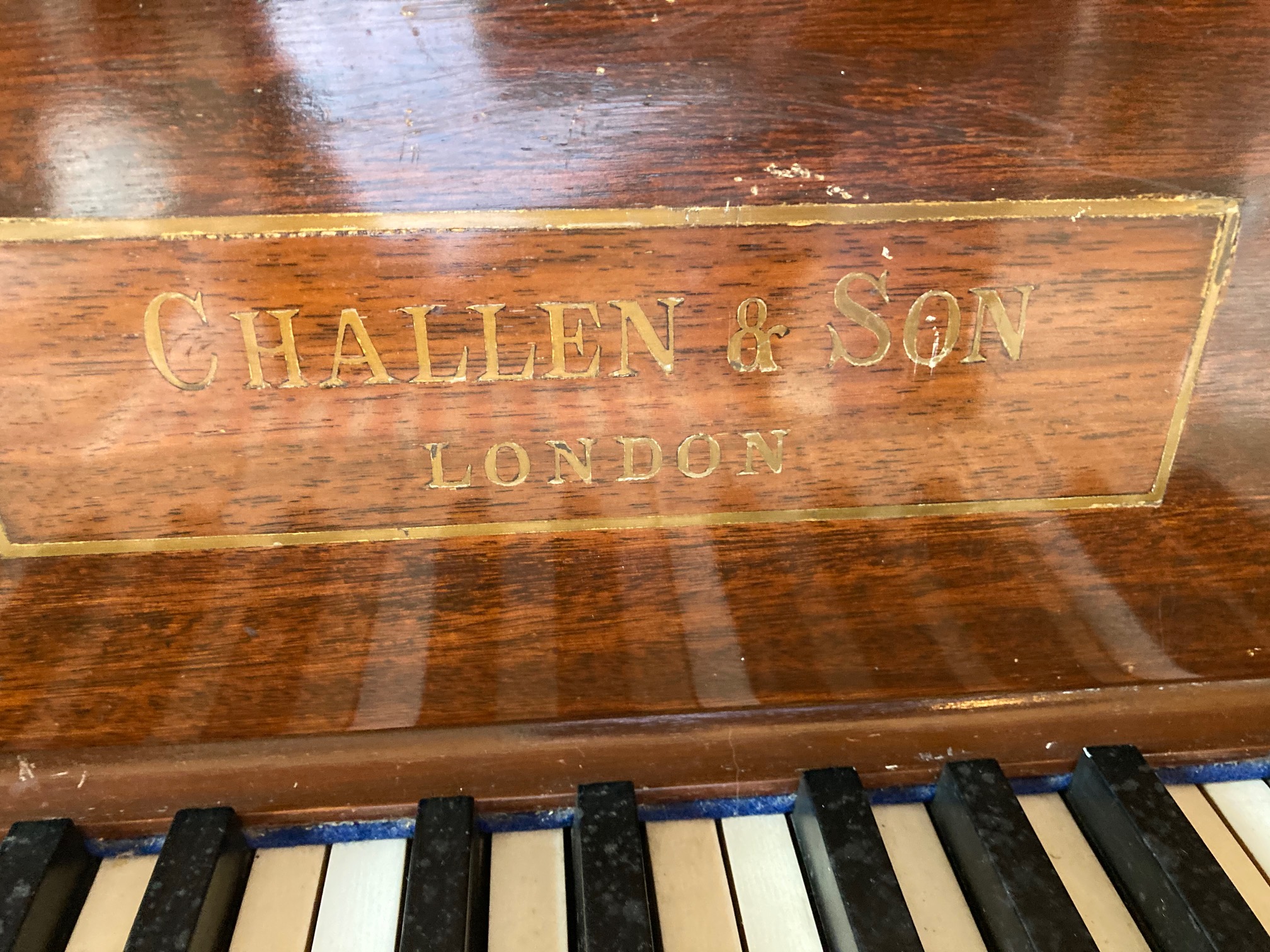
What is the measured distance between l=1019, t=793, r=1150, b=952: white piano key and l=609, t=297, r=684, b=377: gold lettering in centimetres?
A: 77

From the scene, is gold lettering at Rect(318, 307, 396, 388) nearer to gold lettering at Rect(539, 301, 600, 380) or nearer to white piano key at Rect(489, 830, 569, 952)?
gold lettering at Rect(539, 301, 600, 380)

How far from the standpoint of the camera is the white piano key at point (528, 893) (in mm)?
966

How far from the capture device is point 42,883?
3.22 feet

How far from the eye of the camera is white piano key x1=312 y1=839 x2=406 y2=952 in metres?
0.97

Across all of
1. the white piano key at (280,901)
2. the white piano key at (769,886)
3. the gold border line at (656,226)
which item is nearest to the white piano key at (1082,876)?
the white piano key at (769,886)

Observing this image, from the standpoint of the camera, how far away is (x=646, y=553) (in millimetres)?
1021

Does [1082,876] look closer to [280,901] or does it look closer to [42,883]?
[280,901]

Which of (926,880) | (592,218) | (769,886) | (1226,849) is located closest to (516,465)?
(592,218)

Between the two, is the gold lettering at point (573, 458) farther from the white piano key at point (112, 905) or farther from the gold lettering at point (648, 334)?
the white piano key at point (112, 905)

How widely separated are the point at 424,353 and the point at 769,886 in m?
0.76

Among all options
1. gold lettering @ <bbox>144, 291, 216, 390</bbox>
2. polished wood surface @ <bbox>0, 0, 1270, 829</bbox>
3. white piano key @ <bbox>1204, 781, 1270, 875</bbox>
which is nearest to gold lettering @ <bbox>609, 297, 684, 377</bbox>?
polished wood surface @ <bbox>0, 0, 1270, 829</bbox>

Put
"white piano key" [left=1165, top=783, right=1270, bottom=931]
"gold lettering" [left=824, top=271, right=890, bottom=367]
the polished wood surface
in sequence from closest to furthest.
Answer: the polished wood surface < "gold lettering" [left=824, top=271, right=890, bottom=367] < "white piano key" [left=1165, top=783, right=1270, bottom=931]

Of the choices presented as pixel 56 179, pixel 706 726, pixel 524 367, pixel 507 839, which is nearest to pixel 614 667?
pixel 706 726

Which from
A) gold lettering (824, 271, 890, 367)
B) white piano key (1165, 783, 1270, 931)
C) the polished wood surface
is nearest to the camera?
the polished wood surface
